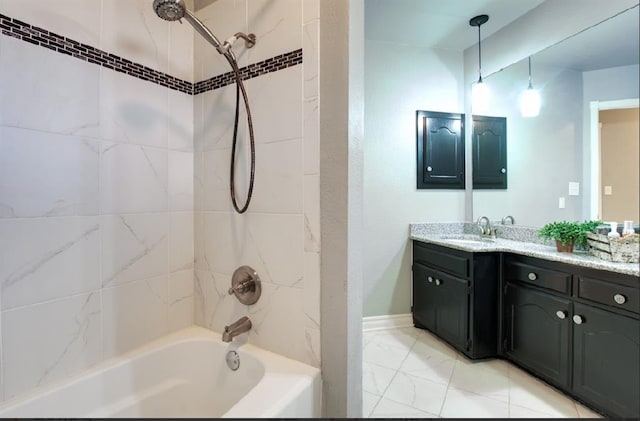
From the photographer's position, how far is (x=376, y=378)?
1740mm

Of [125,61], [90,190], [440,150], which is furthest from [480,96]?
[90,190]

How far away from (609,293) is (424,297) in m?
1.18

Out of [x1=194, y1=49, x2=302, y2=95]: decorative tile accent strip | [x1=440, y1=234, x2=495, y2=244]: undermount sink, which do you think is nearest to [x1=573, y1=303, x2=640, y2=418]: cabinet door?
[x1=440, y1=234, x2=495, y2=244]: undermount sink

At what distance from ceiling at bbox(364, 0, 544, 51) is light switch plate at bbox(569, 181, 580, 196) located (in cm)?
127

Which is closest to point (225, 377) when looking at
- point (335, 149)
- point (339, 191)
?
point (339, 191)

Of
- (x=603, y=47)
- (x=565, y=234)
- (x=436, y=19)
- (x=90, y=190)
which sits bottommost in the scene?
(x=565, y=234)

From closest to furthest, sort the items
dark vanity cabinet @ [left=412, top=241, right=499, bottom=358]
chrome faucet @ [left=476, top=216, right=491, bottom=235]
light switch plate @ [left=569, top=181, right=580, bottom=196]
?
light switch plate @ [left=569, top=181, right=580, bottom=196], dark vanity cabinet @ [left=412, top=241, right=499, bottom=358], chrome faucet @ [left=476, top=216, right=491, bottom=235]

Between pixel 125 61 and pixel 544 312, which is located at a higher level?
pixel 125 61

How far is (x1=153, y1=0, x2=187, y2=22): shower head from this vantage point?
1.01 meters

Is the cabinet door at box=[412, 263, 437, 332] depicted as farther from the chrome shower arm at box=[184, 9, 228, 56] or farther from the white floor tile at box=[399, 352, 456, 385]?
the chrome shower arm at box=[184, 9, 228, 56]

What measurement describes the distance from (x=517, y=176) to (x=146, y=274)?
258 cm

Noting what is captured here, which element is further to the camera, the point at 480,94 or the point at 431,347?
the point at 480,94

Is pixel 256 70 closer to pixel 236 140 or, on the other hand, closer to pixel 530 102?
pixel 236 140

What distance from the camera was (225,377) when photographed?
48.8 inches
